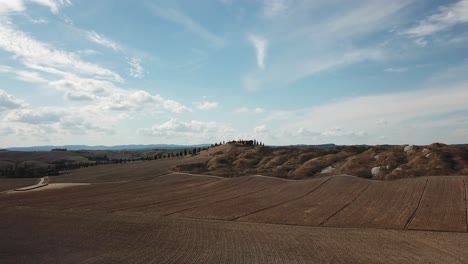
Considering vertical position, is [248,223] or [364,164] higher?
[364,164]

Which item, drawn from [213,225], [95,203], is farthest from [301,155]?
[213,225]

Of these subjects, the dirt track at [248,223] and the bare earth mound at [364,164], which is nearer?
the dirt track at [248,223]

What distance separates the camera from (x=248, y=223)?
38.2 meters

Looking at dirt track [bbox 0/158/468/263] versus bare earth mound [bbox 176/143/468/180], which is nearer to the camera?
dirt track [bbox 0/158/468/263]

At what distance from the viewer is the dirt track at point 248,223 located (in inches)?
1054

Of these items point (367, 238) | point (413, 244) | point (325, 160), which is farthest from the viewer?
point (325, 160)

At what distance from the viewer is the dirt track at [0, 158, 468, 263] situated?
26781 mm

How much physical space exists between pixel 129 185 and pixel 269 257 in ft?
170

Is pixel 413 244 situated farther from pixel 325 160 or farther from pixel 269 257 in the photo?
pixel 325 160

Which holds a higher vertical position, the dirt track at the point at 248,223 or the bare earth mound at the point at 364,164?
the bare earth mound at the point at 364,164

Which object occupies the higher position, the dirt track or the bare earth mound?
the bare earth mound

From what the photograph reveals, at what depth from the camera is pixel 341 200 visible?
47.7 m

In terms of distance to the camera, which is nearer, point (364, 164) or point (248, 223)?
point (248, 223)

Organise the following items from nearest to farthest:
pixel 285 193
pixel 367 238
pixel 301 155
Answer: pixel 367 238 → pixel 285 193 → pixel 301 155
